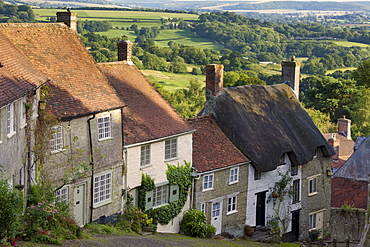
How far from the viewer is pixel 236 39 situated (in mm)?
184500

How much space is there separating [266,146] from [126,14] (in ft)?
515

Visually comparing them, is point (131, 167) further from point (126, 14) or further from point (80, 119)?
point (126, 14)

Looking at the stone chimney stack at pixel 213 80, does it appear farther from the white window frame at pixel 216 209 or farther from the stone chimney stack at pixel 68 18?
the stone chimney stack at pixel 68 18

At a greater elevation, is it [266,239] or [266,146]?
[266,146]

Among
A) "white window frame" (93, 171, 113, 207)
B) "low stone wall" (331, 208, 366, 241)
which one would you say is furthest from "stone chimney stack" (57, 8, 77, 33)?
"low stone wall" (331, 208, 366, 241)

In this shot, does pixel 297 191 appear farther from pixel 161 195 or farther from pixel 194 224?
pixel 161 195

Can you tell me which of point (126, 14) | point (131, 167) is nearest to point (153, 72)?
point (126, 14)

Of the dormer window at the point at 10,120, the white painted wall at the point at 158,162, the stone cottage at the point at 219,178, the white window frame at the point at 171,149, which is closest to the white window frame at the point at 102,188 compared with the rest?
the white painted wall at the point at 158,162

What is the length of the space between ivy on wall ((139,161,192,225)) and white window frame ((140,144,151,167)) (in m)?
0.58

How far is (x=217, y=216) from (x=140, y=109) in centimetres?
677

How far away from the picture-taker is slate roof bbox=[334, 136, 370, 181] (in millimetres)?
38941

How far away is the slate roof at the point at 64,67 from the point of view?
896 inches

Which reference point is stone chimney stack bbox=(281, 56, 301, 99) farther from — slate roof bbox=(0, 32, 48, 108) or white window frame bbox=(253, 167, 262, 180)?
slate roof bbox=(0, 32, 48, 108)

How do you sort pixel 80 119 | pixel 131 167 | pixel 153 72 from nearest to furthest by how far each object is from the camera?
pixel 80 119, pixel 131 167, pixel 153 72
